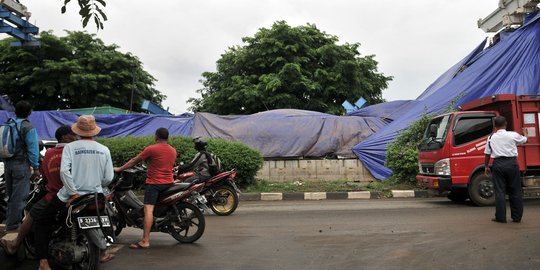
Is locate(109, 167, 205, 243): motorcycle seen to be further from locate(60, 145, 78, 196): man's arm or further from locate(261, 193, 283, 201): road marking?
locate(261, 193, 283, 201): road marking

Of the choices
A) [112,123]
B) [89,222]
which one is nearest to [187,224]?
→ [89,222]

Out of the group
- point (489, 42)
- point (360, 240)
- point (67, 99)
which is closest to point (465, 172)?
point (360, 240)

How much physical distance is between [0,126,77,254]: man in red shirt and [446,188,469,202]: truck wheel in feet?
25.3

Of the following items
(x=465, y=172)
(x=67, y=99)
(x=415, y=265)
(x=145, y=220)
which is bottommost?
(x=415, y=265)

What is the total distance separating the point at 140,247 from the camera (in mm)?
5250

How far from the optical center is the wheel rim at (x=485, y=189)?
882 centimetres

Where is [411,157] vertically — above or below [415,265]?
above

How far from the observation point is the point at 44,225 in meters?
4.10

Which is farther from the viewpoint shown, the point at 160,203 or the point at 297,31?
the point at 297,31

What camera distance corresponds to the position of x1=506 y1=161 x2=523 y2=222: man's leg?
671 centimetres

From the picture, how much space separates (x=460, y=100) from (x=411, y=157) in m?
2.93

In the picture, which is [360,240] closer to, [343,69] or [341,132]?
[341,132]

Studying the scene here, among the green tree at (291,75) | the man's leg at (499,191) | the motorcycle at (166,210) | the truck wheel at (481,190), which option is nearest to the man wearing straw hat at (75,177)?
the motorcycle at (166,210)

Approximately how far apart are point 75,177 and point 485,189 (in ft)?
25.0
